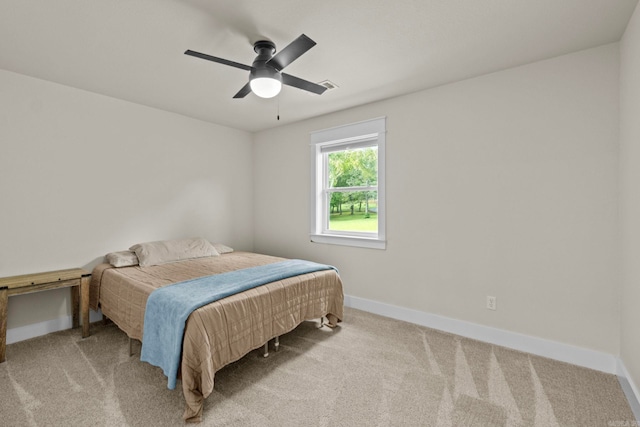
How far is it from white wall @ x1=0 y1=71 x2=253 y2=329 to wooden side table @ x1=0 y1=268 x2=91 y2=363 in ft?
0.44

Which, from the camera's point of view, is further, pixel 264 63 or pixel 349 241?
pixel 349 241

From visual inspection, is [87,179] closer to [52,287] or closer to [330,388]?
[52,287]

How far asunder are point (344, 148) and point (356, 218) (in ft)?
3.04

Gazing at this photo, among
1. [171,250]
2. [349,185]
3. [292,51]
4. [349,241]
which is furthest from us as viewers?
[349,185]

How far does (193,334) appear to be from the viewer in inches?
72.8

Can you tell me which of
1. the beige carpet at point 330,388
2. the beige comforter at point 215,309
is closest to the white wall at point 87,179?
the beige comforter at point 215,309

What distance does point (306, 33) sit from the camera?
2102mm

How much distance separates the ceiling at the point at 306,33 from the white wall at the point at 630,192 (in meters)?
0.21

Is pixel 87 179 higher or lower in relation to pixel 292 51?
lower

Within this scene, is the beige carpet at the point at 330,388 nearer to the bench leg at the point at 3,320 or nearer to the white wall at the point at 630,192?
the bench leg at the point at 3,320

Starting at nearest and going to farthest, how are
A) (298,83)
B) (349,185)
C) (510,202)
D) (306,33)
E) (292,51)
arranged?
(292,51)
(306,33)
(298,83)
(510,202)
(349,185)

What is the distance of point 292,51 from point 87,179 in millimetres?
2788

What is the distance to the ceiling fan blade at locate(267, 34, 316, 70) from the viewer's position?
5.66ft

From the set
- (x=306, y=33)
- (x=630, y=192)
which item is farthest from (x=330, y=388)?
(x=306, y=33)
